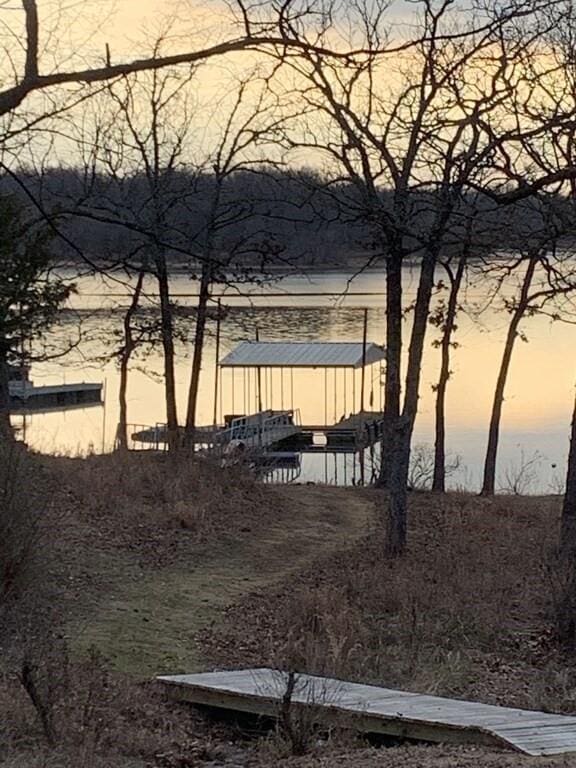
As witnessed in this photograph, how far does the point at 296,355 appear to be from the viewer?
115 ft

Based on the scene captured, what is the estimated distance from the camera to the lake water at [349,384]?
104ft

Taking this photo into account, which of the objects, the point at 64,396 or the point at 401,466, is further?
the point at 64,396

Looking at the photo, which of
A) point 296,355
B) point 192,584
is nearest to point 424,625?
point 192,584

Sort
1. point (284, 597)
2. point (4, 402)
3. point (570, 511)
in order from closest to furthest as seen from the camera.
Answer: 1. point (284, 597)
2. point (570, 511)
3. point (4, 402)

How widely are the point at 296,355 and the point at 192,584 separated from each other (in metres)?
21.4

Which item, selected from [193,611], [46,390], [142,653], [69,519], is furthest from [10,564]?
[46,390]

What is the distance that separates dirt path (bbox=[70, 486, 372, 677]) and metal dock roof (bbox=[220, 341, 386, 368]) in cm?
1390

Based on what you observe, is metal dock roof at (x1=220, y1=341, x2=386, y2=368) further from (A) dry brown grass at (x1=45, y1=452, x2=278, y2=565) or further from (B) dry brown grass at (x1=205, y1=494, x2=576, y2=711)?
(B) dry brown grass at (x1=205, y1=494, x2=576, y2=711)

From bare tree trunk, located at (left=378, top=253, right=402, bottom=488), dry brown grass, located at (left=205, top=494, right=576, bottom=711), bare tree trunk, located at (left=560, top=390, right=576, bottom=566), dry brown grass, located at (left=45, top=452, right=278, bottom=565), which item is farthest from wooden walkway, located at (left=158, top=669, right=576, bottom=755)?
bare tree trunk, located at (left=560, top=390, right=576, bottom=566)

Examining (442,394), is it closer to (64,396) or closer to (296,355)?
(296,355)

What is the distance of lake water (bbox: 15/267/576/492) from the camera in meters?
31.7

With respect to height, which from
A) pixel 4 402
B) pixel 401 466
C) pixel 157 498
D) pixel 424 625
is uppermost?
pixel 4 402

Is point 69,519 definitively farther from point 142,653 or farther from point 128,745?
point 128,745

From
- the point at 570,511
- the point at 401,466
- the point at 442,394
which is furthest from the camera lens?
the point at 442,394
